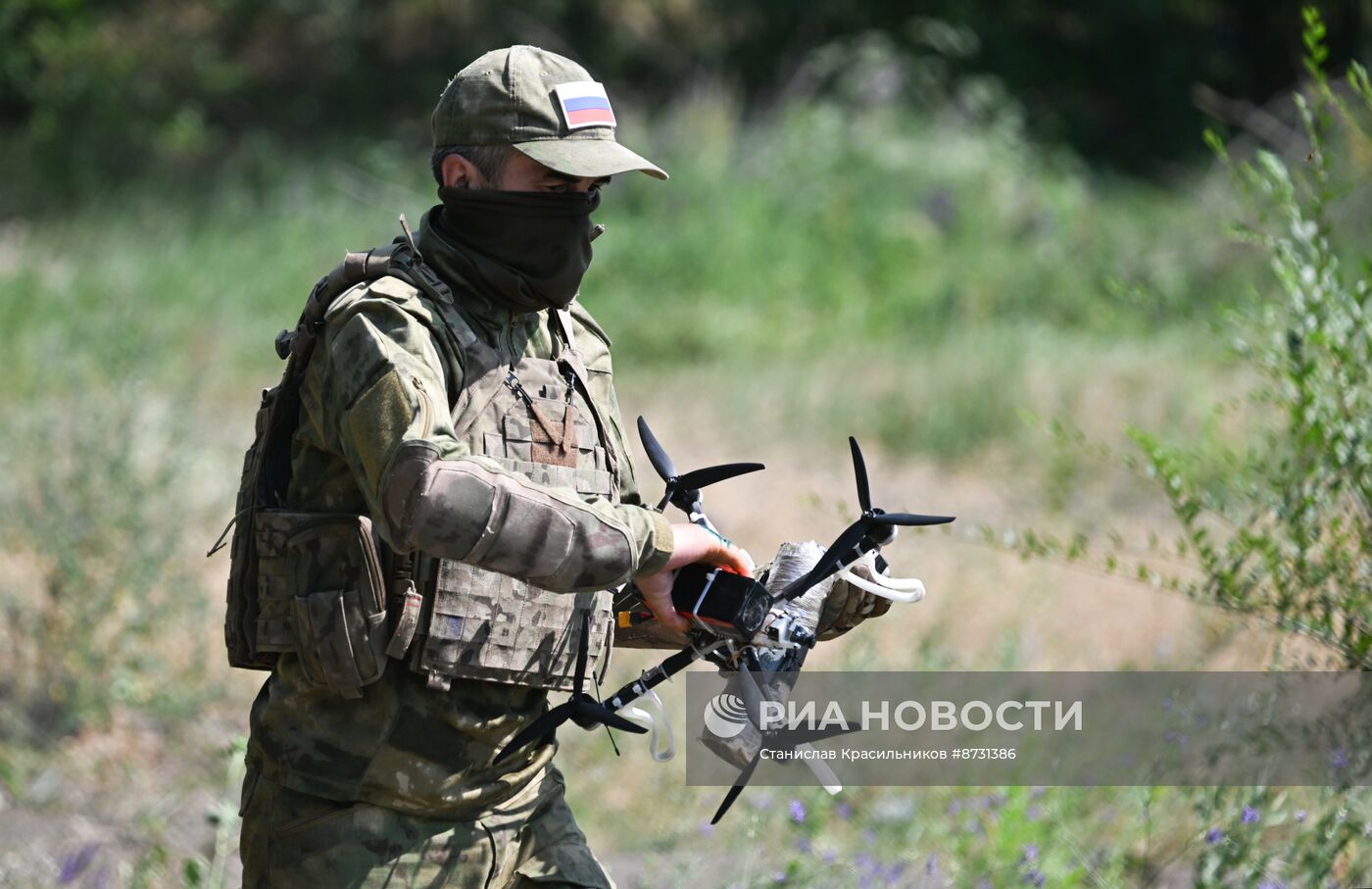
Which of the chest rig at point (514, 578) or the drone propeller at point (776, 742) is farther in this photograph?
the drone propeller at point (776, 742)

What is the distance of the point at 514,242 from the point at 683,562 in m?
0.56

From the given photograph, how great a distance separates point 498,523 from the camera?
2.21 meters

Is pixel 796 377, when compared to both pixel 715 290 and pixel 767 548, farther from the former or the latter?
pixel 767 548

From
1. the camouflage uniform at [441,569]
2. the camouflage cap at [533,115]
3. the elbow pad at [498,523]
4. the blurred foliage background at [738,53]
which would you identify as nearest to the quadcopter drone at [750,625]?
the camouflage uniform at [441,569]

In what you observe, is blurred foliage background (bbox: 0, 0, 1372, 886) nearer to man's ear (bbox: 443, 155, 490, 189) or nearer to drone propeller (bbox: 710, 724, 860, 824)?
drone propeller (bbox: 710, 724, 860, 824)

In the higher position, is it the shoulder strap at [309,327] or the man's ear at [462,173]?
the man's ear at [462,173]

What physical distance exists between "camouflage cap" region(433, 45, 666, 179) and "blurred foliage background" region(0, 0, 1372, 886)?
1.50m

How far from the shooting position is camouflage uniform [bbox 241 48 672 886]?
2246 millimetres

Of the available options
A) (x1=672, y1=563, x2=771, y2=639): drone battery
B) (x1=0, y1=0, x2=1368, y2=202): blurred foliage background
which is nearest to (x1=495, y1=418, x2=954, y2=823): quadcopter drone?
(x1=672, y1=563, x2=771, y2=639): drone battery

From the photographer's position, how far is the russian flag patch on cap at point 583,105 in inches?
98.0

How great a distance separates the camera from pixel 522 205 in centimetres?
253

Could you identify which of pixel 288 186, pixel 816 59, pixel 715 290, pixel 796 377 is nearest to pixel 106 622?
pixel 796 377

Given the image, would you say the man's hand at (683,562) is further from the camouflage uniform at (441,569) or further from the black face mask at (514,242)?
the black face mask at (514,242)

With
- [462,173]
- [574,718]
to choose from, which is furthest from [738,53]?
[574,718]
